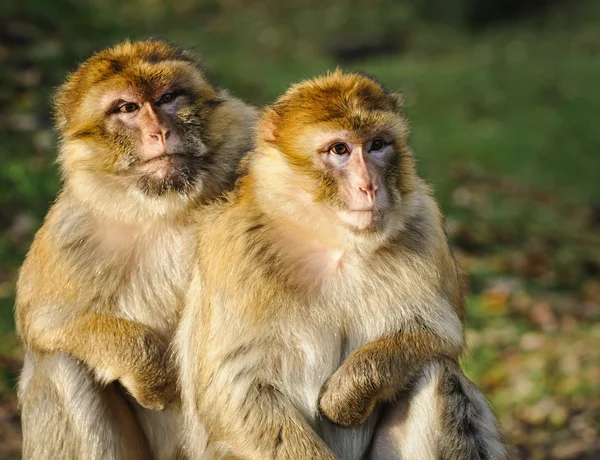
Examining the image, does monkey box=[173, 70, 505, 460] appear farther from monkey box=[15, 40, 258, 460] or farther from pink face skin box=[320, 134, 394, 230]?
monkey box=[15, 40, 258, 460]

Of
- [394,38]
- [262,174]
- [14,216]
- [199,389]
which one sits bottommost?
[394,38]

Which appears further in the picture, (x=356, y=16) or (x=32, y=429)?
(x=356, y=16)

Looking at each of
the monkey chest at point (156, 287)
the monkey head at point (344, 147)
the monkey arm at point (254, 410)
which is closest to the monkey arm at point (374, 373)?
the monkey arm at point (254, 410)

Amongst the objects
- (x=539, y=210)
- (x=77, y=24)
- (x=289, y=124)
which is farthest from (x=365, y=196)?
(x=77, y=24)

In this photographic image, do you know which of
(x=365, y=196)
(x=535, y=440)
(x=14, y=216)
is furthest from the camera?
Answer: (x=14, y=216)

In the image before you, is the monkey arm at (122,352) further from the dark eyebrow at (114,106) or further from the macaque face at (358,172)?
the macaque face at (358,172)

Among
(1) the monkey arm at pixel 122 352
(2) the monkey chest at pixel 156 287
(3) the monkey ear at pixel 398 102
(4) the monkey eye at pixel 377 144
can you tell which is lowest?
(1) the monkey arm at pixel 122 352

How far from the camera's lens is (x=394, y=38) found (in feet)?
47.6

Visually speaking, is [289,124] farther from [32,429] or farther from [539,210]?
[539,210]

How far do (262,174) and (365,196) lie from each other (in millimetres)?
452

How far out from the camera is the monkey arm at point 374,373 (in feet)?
12.0

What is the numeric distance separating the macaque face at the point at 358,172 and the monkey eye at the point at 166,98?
2.36 feet

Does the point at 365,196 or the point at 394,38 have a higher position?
the point at 365,196

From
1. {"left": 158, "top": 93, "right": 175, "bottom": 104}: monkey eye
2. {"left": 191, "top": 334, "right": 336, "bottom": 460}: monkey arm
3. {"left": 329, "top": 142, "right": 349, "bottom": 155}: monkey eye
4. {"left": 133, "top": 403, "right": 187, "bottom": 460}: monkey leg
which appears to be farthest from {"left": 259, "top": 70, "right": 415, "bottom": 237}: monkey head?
{"left": 133, "top": 403, "right": 187, "bottom": 460}: monkey leg
